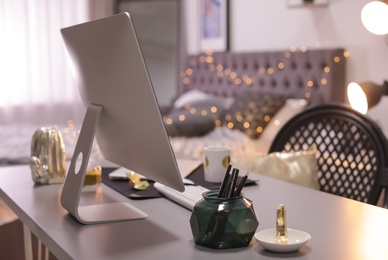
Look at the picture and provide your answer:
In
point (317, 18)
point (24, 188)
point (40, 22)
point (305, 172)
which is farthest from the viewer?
point (40, 22)

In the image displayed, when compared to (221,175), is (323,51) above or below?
above

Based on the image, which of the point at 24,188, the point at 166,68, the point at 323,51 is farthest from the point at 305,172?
the point at 166,68

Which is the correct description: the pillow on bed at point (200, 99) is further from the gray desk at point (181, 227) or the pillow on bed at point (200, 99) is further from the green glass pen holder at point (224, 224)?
the green glass pen holder at point (224, 224)

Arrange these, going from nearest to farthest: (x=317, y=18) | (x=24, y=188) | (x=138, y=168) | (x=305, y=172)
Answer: (x=138, y=168)
(x=24, y=188)
(x=305, y=172)
(x=317, y=18)

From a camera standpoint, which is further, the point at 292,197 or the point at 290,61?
the point at 290,61

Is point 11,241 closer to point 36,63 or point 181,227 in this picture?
point 181,227

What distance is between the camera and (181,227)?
1.30 metres

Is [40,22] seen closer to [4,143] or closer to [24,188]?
[4,143]

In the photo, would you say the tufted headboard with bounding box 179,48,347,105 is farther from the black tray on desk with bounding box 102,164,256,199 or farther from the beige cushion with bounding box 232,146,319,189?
the black tray on desk with bounding box 102,164,256,199

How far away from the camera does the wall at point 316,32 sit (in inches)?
154

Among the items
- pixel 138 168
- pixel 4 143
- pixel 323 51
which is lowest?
pixel 4 143

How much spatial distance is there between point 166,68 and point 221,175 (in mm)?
4315

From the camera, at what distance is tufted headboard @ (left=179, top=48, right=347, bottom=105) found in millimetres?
4137

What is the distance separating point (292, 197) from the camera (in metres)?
1.57
